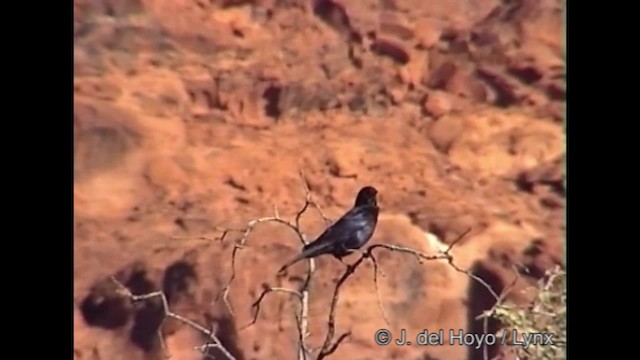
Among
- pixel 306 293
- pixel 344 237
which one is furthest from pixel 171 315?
pixel 344 237

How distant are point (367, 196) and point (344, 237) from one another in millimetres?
96

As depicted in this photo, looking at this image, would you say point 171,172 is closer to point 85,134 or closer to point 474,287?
point 85,134

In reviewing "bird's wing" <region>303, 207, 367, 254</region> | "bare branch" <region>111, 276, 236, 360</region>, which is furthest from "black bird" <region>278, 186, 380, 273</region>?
"bare branch" <region>111, 276, 236, 360</region>

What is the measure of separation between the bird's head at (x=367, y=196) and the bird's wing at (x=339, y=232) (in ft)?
0.09

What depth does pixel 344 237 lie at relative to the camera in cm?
182

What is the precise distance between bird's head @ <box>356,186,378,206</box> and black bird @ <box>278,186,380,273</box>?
0.05ft

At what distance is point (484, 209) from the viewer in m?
1.86

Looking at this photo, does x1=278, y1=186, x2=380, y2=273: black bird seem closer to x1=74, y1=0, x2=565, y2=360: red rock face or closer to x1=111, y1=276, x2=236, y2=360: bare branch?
x1=74, y1=0, x2=565, y2=360: red rock face

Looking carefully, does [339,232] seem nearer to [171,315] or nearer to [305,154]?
[305,154]

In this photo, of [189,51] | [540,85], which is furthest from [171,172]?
[540,85]

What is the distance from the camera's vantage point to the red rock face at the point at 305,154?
5.93 feet

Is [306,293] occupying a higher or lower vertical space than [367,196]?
lower

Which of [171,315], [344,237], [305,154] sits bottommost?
[171,315]

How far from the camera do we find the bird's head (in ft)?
6.06
